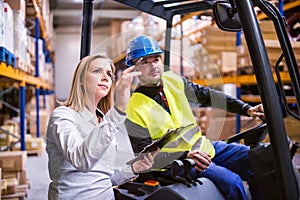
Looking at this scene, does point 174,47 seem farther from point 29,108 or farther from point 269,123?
point 29,108

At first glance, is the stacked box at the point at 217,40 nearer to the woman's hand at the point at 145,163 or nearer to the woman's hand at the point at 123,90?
the woman's hand at the point at 145,163

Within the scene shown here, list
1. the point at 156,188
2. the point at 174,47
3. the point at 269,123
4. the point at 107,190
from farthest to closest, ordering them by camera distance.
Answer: the point at 174,47
the point at 156,188
the point at 107,190
the point at 269,123

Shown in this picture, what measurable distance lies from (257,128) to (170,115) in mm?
494

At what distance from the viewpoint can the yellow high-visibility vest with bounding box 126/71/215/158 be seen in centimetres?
174

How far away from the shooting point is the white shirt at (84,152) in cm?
140

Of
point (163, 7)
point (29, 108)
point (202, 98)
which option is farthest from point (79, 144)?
point (29, 108)

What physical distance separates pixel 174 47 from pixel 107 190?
1122 millimetres

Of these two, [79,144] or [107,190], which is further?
[107,190]

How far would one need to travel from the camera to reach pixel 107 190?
1.75 meters

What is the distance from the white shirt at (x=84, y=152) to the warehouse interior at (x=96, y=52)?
0.58ft

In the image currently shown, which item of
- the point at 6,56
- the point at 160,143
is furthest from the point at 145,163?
the point at 6,56

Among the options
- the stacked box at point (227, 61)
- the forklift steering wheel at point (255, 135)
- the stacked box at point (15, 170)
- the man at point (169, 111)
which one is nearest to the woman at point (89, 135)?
the man at point (169, 111)

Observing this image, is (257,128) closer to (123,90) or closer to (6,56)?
(123,90)

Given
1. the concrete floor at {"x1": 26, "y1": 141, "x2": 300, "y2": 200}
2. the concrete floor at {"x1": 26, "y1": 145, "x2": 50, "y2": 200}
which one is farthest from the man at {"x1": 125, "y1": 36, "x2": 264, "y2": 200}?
the concrete floor at {"x1": 26, "y1": 145, "x2": 50, "y2": 200}
